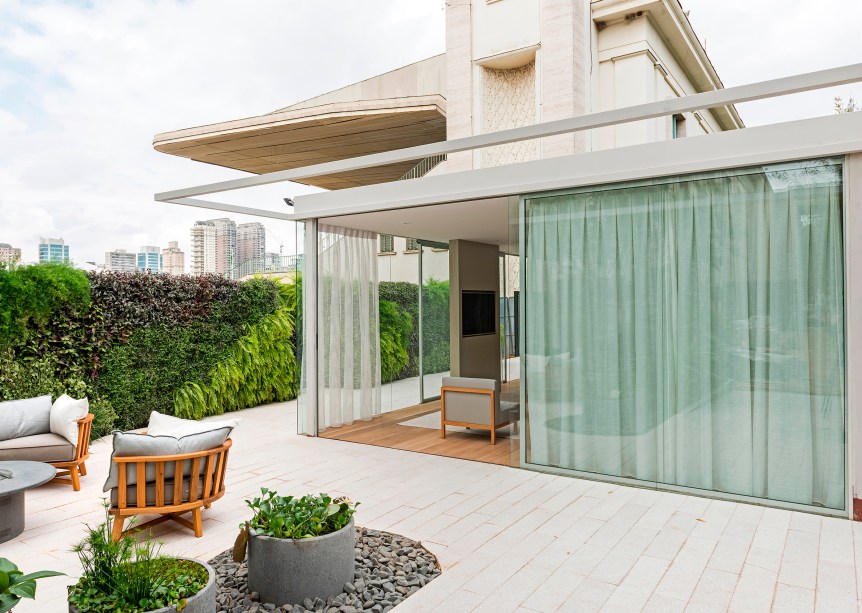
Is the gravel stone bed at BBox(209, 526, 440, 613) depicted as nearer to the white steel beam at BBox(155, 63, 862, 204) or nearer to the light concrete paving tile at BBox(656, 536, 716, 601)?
the light concrete paving tile at BBox(656, 536, 716, 601)

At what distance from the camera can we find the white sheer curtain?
294 inches

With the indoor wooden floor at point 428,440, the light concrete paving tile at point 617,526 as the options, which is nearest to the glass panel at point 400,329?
the indoor wooden floor at point 428,440

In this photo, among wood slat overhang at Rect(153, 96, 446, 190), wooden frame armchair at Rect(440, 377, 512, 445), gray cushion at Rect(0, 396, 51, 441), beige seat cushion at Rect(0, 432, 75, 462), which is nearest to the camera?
beige seat cushion at Rect(0, 432, 75, 462)

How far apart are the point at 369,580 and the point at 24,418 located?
4032 millimetres

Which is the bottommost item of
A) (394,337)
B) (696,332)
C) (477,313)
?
(394,337)

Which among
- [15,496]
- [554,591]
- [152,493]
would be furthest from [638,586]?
[15,496]

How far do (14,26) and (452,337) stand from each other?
591 inches

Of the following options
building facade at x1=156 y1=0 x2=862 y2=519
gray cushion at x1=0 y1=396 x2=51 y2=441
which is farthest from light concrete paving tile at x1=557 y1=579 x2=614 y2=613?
gray cushion at x1=0 y1=396 x2=51 y2=441

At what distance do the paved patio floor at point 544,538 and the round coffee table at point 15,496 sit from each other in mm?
89

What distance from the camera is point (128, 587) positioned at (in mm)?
2346

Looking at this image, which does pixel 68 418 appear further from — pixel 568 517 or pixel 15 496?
pixel 568 517

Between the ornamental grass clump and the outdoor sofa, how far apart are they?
3.11 meters

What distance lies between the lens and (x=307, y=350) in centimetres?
718

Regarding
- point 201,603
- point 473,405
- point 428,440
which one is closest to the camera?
point 201,603
